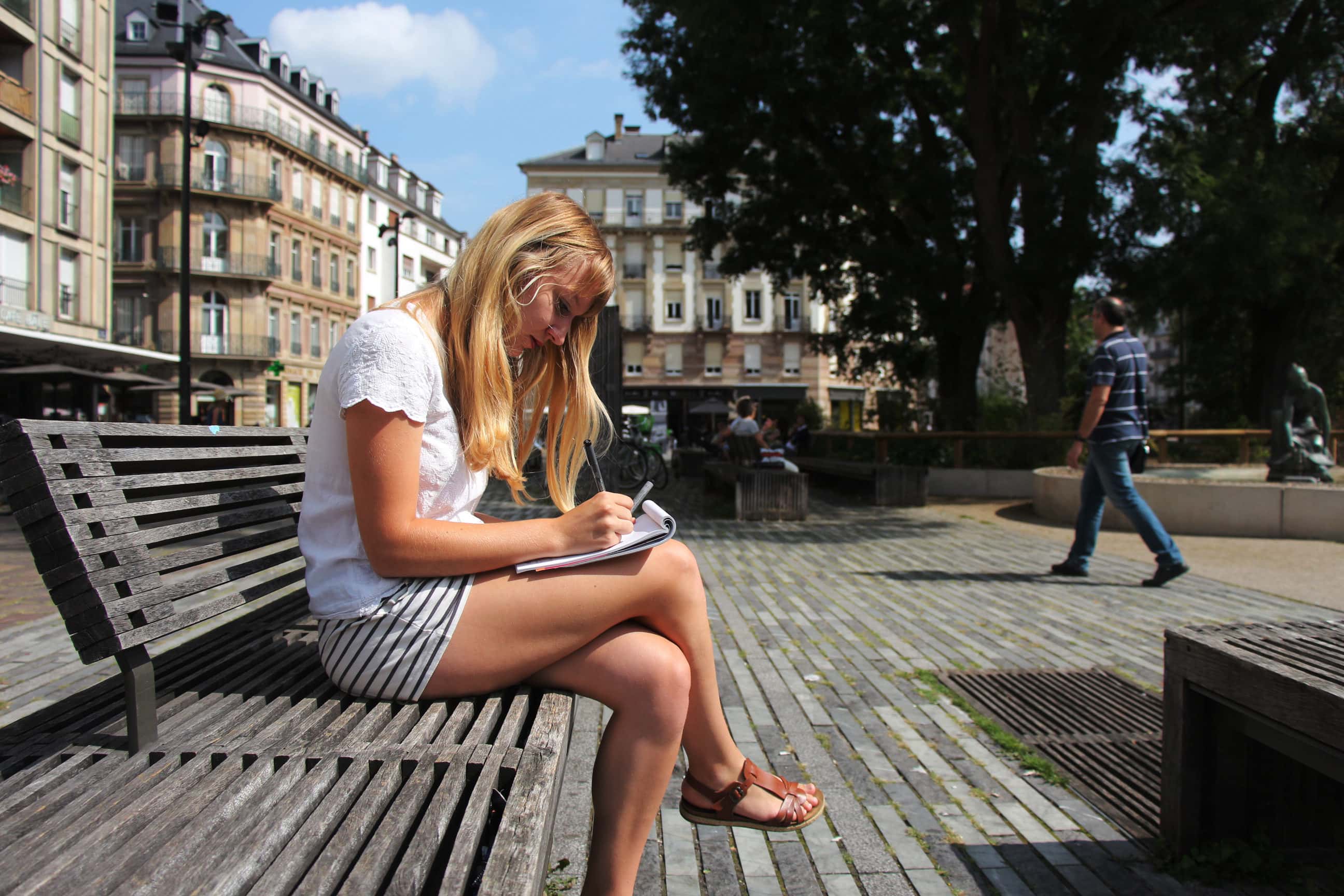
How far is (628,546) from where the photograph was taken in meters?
2.02

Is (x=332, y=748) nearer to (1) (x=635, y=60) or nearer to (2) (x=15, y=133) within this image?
(1) (x=635, y=60)

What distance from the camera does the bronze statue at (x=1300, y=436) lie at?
11.2m

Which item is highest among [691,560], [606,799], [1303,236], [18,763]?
[1303,236]

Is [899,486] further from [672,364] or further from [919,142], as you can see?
[672,364]

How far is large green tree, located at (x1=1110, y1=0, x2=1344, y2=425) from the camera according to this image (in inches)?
623

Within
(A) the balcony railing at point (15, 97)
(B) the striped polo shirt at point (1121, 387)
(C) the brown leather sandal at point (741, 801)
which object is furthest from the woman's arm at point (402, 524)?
(A) the balcony railing at point (15, 97)

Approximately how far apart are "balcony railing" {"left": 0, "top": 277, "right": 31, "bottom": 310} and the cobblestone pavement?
23319mm

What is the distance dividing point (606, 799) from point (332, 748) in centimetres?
55

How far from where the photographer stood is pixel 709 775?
7.32 ft

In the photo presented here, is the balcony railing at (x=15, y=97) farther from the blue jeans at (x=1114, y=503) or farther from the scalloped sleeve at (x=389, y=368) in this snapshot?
the scalloped sleeve at (x=389, y=368)

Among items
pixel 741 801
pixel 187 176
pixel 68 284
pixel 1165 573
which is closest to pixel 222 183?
pixel 68 284

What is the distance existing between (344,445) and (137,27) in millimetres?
58196

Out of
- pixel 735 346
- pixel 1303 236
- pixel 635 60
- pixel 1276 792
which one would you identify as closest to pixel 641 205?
pixel 735 346

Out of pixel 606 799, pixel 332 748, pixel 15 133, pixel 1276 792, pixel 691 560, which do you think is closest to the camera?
pixel 332 748
